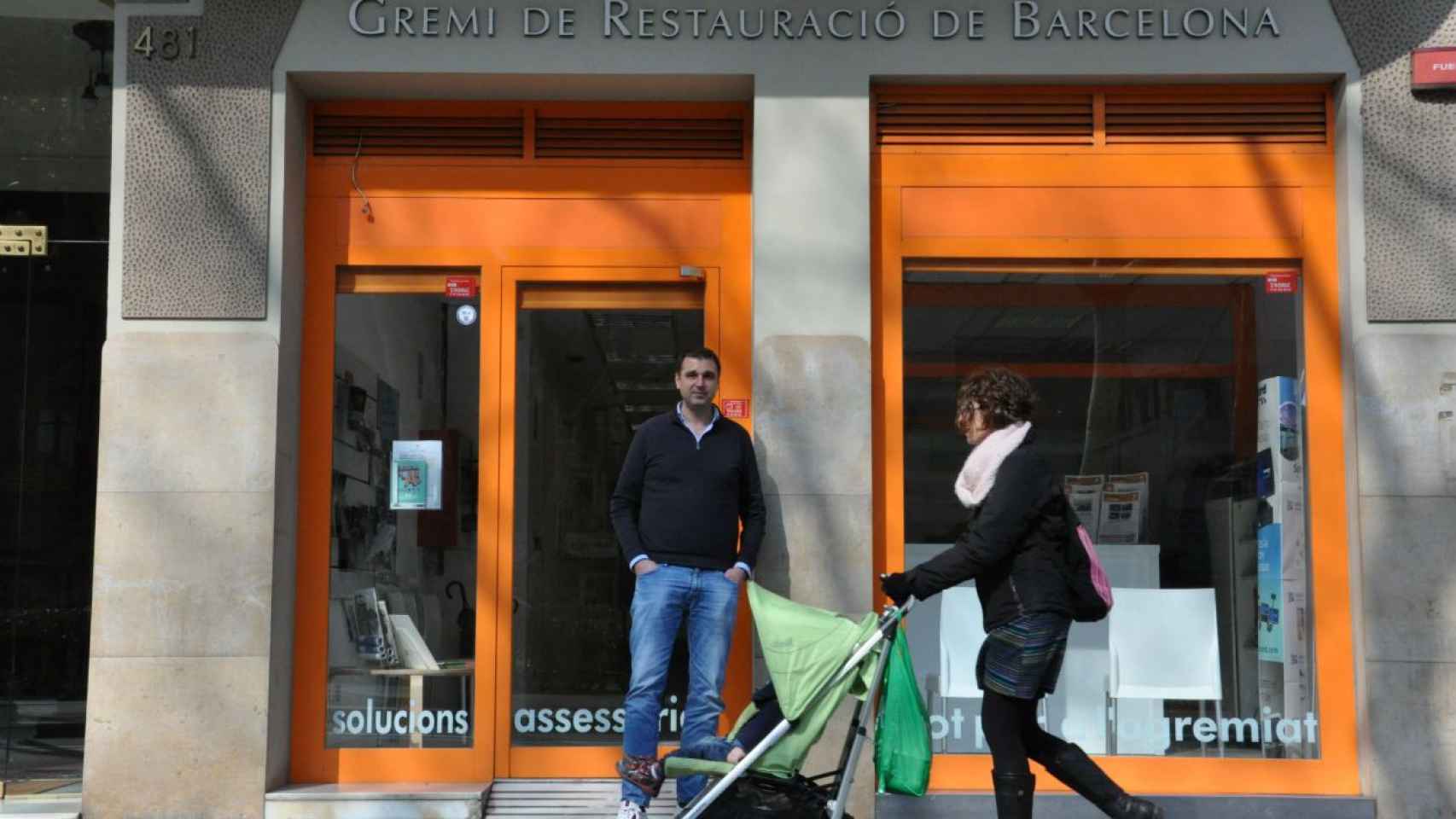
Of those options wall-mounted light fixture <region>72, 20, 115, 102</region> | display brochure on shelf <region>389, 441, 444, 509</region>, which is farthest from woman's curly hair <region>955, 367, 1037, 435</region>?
wall-mounted light fixture <region>72, 20, 115, 102</region>

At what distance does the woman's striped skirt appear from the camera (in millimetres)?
5969

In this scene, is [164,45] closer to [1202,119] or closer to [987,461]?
[987,461]

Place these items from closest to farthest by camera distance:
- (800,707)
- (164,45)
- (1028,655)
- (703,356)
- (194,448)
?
(800,707)
(1028,655)
(703,356)
(194,448)
(164,45)

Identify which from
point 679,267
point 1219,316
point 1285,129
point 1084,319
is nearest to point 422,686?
point 679,267

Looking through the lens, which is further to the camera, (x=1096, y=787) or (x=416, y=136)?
(x=416, y=136)

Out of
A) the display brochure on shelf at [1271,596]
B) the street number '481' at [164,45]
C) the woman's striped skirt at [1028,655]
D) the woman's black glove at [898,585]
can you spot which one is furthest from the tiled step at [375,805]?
the display brochure on shelf at [1271,596]

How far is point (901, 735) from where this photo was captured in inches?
231

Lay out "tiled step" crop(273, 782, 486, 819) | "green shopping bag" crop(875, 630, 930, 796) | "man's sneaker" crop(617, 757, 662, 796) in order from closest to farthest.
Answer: "green shopping bag" crop(875, 630, 930, 796) < "man's sneaker" crop(617, 757, 662, 796) < "tiled step" crop(273, 782, 486, 819)

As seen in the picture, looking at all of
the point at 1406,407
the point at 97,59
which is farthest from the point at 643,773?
the point at 97,59

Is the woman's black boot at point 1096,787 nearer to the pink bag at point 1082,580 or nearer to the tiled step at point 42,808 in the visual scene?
the pink bag at point 1082,580

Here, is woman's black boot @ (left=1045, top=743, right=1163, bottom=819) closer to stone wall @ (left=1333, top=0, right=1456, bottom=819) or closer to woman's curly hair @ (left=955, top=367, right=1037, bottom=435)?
woman's curly hair @ (left=955, top=367, right=1037, bottom=435)

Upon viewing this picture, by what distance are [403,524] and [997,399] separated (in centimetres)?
303

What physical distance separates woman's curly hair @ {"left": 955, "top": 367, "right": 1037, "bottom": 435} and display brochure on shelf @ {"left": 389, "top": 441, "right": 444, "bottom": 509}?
2.68 meters

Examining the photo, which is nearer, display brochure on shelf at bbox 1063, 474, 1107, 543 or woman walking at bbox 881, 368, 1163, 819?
woman walking at bbox 881, 368, 1163, 819
